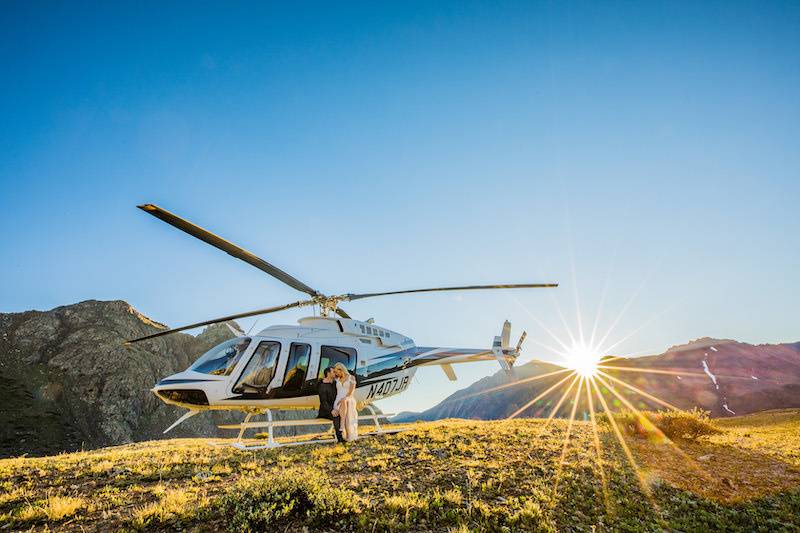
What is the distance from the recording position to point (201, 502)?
5.93 meters

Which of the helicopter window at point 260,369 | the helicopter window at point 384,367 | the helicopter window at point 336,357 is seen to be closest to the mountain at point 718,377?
the helicopter window at point 384,367

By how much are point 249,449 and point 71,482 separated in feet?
14.5

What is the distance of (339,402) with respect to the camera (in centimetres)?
1248

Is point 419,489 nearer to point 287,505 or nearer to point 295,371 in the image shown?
point 287,505

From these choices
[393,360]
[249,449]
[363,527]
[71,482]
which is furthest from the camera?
[393,360]

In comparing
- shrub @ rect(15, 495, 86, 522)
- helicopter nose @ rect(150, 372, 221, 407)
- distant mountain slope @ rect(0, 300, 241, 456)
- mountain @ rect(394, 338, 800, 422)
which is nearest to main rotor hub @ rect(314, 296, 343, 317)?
helicopter nose @ rect(150, 372, 221, 407)

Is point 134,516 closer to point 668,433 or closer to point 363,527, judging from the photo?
point 363,527

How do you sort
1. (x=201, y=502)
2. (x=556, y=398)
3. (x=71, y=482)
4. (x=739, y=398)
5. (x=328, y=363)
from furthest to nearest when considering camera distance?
(x=556, y=398), (x=739, y=398), (x=328, y=363), (x=71, y=482), (x=201, y=502)

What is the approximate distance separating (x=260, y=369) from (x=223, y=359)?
1144 millimetres

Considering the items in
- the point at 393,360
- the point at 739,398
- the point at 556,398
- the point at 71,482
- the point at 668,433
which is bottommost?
the point at 556,398

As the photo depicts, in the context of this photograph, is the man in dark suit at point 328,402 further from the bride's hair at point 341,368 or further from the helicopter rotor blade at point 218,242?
the helicopter rotor blade at point 218,242

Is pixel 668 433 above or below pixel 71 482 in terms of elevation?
below

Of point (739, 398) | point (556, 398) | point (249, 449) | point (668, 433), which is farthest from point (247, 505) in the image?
point (556, 398)

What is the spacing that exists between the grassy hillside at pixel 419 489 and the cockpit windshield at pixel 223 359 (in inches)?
91.1
